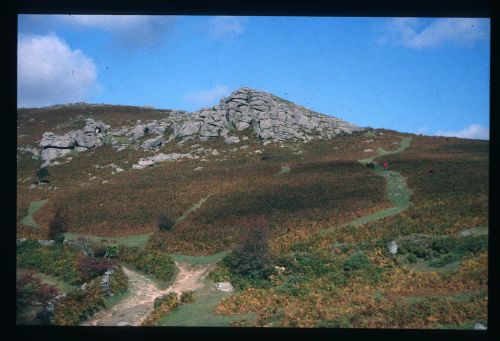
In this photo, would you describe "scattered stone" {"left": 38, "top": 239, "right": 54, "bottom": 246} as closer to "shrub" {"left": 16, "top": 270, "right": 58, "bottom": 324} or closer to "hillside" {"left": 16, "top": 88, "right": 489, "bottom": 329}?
"hillside" {"left": 16, "top": 88, "right": 489, "bottom": 329}

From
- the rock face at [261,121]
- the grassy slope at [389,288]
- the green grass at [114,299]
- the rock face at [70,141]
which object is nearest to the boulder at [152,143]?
the rock face at [261,121]

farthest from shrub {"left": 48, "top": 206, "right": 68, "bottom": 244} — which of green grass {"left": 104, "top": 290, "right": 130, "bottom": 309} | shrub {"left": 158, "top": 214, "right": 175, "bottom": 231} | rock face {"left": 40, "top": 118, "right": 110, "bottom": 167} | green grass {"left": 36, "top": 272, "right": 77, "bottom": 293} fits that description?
rock face {"left": 40, "top": 118, "right": 110, "bottom": 167}

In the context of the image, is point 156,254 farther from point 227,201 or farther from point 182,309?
point 227,201

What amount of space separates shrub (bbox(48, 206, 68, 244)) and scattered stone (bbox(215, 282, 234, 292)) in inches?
329

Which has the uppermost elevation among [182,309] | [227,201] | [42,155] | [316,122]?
[316,122]

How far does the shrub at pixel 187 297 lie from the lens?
1096cm

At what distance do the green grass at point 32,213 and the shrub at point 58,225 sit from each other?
2.78 ft

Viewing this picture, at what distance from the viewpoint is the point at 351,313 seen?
9.38 metres

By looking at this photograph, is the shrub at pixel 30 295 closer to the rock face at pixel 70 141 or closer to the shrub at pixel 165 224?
the shrub at pixel 165 224

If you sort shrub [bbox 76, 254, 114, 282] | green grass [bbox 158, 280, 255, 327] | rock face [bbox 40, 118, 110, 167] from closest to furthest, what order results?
green grass [bbox 158, 280, 255, 327]
shrub [bbox 76, 254, 114, 282]
rock face [bbox 40, 118, 110, 167]

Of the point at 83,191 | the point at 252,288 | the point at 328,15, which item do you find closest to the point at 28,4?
the point at 328,15

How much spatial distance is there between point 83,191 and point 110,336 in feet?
72.1

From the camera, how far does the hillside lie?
10016mm

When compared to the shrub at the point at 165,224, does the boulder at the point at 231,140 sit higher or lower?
higher
